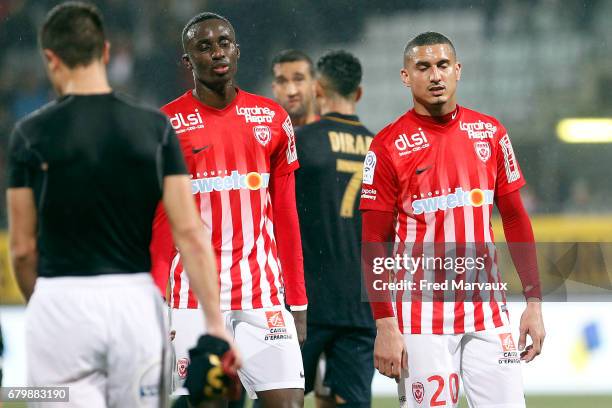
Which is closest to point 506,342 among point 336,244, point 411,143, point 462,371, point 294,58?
point 462,371

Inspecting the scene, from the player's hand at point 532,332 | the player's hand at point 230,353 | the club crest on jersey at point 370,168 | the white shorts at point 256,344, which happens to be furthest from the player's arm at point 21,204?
the player's hand at point 532,332

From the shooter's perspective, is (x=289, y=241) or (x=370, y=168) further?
(x=289, y=241)

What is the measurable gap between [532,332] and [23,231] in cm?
222

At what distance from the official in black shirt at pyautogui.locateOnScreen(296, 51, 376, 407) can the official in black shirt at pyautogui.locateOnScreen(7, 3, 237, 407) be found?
2845 millimetres

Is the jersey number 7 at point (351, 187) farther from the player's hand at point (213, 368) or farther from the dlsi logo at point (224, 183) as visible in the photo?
the player's hand at point (213, 368)

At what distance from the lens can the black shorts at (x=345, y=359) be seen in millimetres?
6281

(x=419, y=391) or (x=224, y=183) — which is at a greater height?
(x=224, y=183)

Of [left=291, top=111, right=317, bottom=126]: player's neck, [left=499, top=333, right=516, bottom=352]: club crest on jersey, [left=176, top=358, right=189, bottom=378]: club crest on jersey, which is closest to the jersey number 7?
[left=291, top=111, right=317, bottom=126]: player's neck

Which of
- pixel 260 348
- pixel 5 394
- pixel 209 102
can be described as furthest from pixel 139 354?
pixel 5 394

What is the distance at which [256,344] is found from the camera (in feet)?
15.9

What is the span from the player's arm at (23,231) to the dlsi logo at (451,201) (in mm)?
1811

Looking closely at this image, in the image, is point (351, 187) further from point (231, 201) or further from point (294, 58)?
point (231, 201)

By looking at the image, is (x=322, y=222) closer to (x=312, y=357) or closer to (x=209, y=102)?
(x=312, y=357)

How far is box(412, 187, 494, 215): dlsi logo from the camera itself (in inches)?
182
